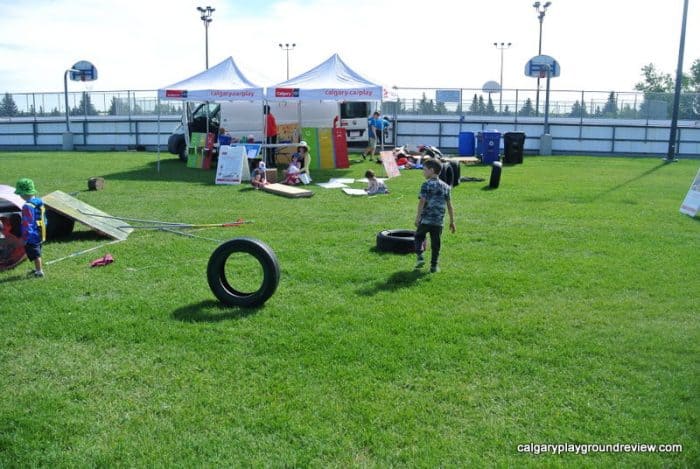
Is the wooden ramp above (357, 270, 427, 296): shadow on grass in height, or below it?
above

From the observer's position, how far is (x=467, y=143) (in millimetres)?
26109

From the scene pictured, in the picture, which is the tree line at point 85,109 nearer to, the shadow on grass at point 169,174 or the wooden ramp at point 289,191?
the shadow on grass at point 169,174

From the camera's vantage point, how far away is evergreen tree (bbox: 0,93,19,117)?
40000mm

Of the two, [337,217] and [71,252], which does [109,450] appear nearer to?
[71,252]

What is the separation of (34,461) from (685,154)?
3432cm

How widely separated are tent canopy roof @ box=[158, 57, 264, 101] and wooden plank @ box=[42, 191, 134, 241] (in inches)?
428

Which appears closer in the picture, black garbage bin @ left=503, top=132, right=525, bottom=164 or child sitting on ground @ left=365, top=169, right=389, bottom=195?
child sitting on ground @ left=365, top=169, right=389, bottom=195

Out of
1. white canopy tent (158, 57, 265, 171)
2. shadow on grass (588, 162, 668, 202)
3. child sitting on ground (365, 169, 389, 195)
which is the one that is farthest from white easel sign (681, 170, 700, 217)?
white canopy tent (158, 57, 265, 171)

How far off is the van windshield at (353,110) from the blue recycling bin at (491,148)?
5627mm

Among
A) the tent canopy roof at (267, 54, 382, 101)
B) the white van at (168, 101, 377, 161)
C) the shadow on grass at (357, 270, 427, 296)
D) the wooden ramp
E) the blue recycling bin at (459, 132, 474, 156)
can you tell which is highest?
the tent canopy roof at (267, 54, 382, 101)

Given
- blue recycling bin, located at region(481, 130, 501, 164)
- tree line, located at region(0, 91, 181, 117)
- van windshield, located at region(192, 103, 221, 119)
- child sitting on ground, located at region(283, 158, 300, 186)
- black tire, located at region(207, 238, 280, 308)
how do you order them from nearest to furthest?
black tire, located at region(207, 238, 280, 308) → child sitting on ground, located at region(283, 158, 300, 186) → blue recycling bin, located at region(481, 130, 501, 164) → van windshield, located at region(192, 103, 221, 119) → tree line, located at region(0, 91, 181, 117)

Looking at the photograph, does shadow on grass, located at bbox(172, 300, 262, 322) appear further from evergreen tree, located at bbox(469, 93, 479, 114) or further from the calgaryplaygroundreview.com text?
evergreen tree, located at bbox(469, 93, 479, 114)

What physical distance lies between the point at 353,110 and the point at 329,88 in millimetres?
6263

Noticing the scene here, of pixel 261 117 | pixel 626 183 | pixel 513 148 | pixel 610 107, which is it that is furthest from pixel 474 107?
pixel 626 183
